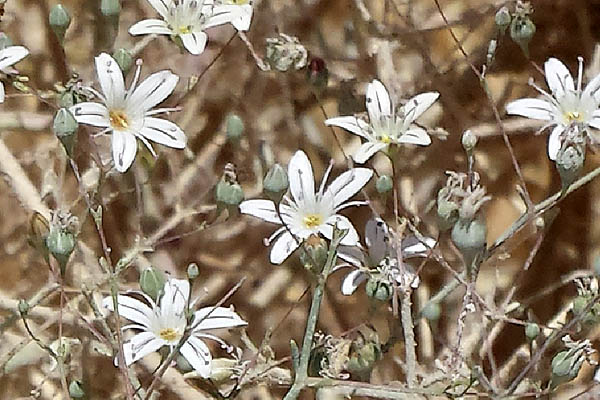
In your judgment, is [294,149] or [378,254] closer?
[378,254]

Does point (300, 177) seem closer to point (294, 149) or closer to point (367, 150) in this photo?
point (367, 150)

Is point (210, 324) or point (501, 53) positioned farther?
point (501, 53)

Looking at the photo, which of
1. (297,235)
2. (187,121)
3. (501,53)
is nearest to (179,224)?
(187,121)

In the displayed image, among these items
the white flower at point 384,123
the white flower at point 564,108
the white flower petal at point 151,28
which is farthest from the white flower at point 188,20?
the white flower at point 564,108

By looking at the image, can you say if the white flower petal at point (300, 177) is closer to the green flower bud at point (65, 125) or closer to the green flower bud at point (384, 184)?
the green flower bud at point (384, 184)

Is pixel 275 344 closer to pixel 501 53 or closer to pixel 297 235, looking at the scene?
pixel 297 235

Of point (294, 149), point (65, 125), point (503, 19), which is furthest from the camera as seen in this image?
point (294, 149)

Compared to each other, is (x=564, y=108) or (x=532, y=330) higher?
(x=564, y=108)

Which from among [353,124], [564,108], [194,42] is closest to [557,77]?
[564,108]
